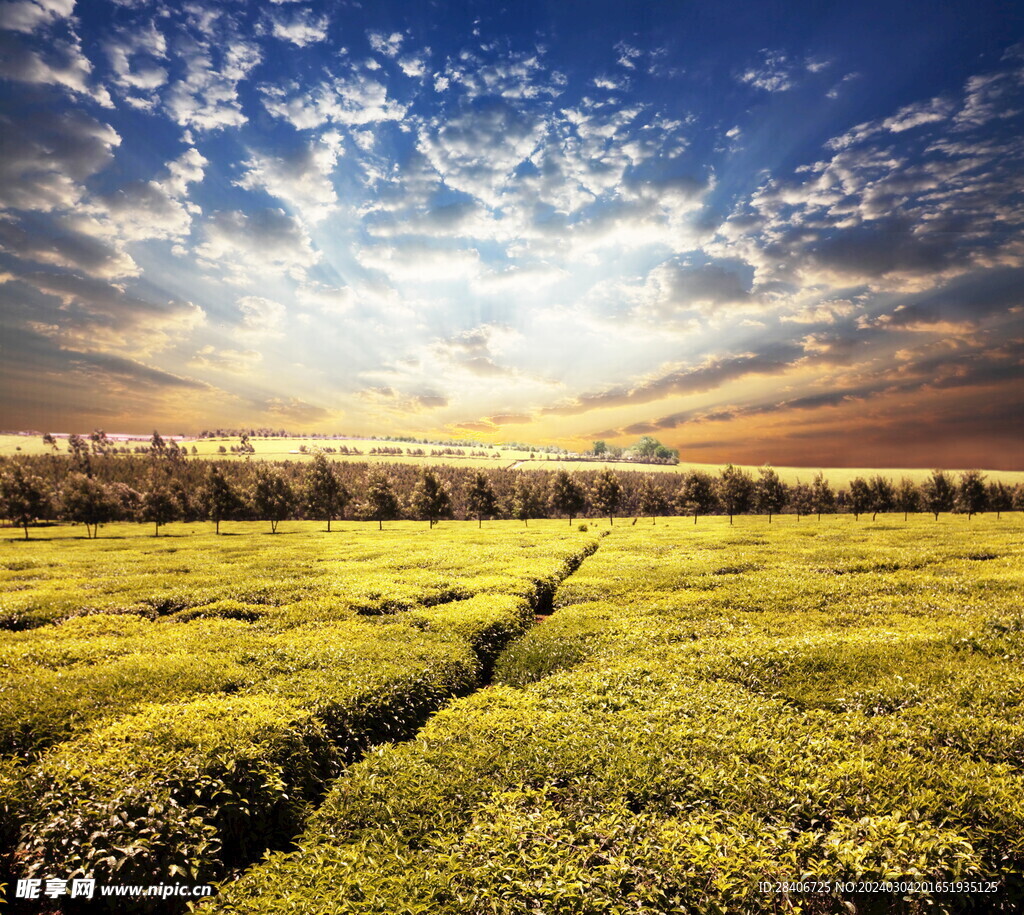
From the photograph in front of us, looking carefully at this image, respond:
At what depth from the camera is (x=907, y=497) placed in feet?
367

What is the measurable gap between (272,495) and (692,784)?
93027 millimetres

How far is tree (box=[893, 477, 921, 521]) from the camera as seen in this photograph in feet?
366

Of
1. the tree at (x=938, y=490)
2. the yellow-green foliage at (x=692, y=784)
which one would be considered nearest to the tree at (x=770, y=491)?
the tree at (x=938, y=490)

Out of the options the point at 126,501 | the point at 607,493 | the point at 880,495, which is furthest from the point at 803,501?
the point at 126,501

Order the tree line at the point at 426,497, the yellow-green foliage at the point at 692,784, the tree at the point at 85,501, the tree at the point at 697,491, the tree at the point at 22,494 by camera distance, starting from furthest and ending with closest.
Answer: the tree at the point at 697,491 → the tree at the point at 85,501 → the tree line at the point at 426,497 → the tree at the point at 22,494 → the yellow-green foliage at the point at 692,784

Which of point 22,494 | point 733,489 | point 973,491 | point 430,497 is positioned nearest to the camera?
point 22,494

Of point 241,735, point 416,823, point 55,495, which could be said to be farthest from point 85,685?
point 55,495

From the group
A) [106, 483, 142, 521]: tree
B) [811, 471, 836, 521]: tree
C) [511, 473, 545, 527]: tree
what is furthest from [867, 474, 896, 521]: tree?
[106, 483, 142, 521]: tree

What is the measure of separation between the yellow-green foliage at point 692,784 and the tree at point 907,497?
415 ft

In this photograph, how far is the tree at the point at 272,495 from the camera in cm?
8456

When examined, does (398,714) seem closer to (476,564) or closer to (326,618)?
(326,618)

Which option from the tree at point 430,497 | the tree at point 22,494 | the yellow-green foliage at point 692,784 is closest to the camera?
the yellow-green foliage at point 692,784

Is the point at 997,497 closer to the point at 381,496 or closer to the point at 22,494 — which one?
the point at 381,496

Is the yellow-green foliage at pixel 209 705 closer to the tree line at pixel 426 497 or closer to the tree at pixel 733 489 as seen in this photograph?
the tree line at pixel 426 497
